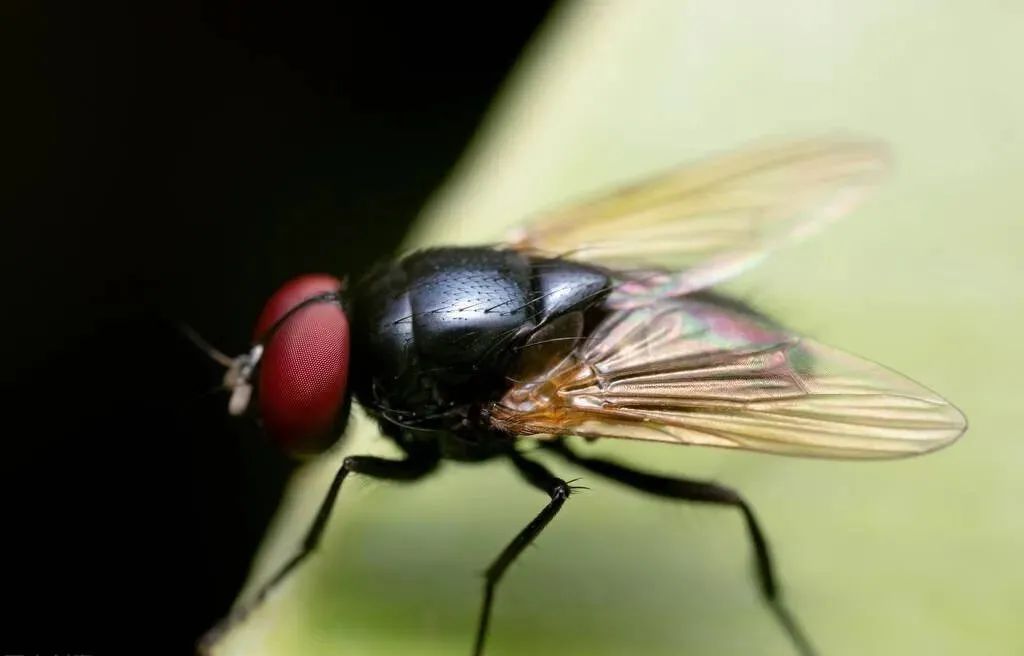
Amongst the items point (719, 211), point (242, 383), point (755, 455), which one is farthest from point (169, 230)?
point (755, 455)

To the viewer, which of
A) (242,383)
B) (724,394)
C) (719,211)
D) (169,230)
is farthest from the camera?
(169,230)

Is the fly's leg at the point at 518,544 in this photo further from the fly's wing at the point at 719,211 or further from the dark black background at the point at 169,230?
the dark black background at the point at 169,230

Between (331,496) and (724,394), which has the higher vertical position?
(724,394)

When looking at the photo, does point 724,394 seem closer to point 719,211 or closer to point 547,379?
point 547,379

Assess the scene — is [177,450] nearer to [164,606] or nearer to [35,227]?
[164,606]

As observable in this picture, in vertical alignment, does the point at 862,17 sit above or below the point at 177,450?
above

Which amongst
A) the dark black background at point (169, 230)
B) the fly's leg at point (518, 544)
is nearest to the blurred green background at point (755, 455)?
the fly's leg at point (518, 544)

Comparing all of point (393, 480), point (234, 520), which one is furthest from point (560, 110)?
point (234, 520)
